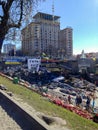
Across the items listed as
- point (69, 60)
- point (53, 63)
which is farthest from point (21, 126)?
point (69, 60)

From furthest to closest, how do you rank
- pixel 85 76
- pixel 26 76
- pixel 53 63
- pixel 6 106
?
pixel 53 63 → pixel 85 76 → pixel 26 76 → pixel 6 106

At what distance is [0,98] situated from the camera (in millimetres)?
10781

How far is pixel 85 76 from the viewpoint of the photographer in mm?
76750

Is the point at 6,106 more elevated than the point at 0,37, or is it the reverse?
the point at 0,37

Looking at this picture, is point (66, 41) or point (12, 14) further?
point (66, 41)

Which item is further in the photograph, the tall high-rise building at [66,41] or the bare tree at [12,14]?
the tall high-rise building at [66,41]

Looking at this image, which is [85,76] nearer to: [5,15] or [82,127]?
[5,15]

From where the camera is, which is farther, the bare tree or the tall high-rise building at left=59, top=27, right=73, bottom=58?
the tall high-rise building at left=59, top=27, right=73, bottom=58

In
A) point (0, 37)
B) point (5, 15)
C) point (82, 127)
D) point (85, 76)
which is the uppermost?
point (5, 15)

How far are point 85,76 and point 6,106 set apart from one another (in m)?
68.8

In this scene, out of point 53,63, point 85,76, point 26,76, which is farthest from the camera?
point 53,63

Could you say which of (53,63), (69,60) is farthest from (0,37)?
(69,60)

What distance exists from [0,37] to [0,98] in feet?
13.6

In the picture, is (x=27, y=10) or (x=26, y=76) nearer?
(x=27, y=10)
